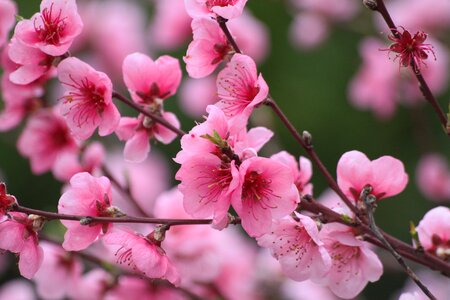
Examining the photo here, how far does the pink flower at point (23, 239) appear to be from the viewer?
3.50 ft

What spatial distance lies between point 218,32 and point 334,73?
2677mm

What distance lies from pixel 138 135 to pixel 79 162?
41 centimetres

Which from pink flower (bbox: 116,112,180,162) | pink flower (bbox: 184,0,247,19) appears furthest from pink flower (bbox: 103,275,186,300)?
pink flower (bbox: 184,0,247,19)

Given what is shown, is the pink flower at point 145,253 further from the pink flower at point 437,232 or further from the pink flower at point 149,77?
the pink flower at point 437,232

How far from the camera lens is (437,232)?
1.21 m

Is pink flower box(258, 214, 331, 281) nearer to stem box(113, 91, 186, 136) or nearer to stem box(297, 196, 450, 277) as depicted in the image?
stem box(297, 196, 450, 277)

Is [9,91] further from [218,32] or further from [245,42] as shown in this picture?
[245,42]

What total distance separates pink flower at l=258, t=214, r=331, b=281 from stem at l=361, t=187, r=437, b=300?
8 centimetres

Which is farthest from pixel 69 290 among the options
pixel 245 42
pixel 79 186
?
pixel 245 42

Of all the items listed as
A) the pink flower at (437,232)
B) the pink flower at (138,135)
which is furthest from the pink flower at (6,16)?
the pink flower at (437,232)

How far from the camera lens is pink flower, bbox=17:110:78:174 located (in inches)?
63.1

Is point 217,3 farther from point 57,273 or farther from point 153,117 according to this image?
point 57,273

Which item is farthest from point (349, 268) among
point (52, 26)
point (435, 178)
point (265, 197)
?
point (435, 178)

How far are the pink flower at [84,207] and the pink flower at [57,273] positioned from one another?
0.44 meters
